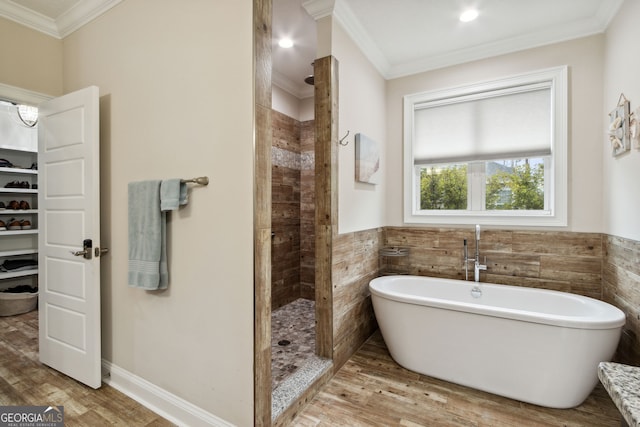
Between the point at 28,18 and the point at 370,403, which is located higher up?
the point at 28,18

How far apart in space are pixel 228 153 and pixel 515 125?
265 centimetres

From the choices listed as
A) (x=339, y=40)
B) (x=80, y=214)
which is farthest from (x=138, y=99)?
(x=339, y=40)

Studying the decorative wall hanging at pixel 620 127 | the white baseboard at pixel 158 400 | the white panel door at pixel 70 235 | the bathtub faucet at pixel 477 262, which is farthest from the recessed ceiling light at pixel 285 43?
the white baseboard at pixel 158 400

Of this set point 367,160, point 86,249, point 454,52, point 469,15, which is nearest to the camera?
point 86,249

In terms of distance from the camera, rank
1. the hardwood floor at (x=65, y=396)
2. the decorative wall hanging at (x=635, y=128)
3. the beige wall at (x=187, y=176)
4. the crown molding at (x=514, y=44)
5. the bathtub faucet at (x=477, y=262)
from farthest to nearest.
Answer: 1. the bathtub faucet at (x=477, y=262)
2. the crown molding at (x=514, y=44)
3. the decorative wall hanging at (x=635, y=128)
4. the hardwood floor at (x=65, y=396)
5. the beige wall at (x=187, y=176)

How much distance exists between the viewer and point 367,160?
269cm

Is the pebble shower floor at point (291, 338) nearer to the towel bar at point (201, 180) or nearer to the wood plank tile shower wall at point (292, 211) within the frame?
the wood plank tile shower wall at point (292, 211)

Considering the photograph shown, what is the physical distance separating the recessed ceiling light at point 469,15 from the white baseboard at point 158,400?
315 centimetres

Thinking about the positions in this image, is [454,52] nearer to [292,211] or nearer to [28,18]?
[292,211]

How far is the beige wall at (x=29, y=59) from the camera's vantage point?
7.06 feet

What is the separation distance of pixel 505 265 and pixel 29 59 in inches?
168

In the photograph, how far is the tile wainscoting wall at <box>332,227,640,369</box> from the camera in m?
2.03

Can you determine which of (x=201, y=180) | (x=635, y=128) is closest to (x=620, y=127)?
(x=635, y=128)

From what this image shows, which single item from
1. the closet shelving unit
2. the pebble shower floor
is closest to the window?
the pebble shower floor
